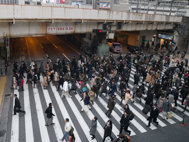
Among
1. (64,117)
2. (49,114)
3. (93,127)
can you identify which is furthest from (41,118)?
(93,127)

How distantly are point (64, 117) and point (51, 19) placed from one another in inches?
363

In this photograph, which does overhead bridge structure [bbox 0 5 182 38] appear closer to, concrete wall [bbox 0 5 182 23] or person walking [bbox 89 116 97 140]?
concrete wall [bbox 0 5 182 23]

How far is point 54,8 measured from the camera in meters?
15.1

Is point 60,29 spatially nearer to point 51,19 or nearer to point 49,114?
point 51,19

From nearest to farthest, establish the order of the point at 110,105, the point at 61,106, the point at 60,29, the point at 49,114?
the point at 49,114
the point at 110,105
the point at 61,106
the point at 60,29

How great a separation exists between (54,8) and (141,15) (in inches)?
490

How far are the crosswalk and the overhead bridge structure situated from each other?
5.40m

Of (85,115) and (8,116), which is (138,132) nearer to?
(85,115)

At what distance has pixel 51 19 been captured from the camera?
50.5 ft

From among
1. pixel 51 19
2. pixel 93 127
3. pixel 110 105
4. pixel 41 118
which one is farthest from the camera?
pixel 51 19

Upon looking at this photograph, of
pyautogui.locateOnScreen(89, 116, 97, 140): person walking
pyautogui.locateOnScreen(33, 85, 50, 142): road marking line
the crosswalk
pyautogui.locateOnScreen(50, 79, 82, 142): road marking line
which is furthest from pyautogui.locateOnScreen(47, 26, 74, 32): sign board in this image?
pyautogui.locateOnScreen(89, 116, 97, 140): person walking

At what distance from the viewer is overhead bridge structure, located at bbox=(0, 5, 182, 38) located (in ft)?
43.9

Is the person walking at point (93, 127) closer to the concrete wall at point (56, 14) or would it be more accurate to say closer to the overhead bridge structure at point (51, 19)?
the overhead bridge structure at point (51, 19)

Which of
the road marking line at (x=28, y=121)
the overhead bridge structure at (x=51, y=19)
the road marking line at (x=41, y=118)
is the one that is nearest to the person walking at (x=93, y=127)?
the road marking line at (x=41, y=118)
